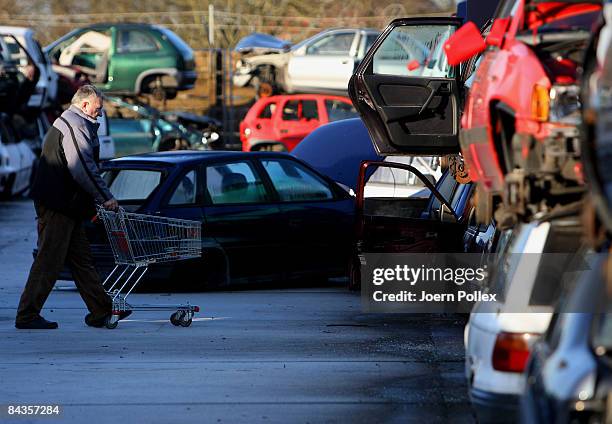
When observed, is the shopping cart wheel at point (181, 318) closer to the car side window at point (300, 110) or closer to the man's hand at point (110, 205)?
the man's hand at point (110, 205)

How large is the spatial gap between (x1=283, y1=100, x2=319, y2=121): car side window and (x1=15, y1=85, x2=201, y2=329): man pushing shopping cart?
18.3 meters

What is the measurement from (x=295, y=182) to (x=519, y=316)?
27.8 feet

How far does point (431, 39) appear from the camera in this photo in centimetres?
1659

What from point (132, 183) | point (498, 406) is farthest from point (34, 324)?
point (498, 406)

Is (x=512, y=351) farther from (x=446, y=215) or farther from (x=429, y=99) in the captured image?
(x=429, y=99)

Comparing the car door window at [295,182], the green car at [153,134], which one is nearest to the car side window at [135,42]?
the green car at [153,134]

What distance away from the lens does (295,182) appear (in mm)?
14977

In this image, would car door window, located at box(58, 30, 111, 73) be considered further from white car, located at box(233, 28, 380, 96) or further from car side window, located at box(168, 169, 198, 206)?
car side window, located at box(168, 169, 198, 206)

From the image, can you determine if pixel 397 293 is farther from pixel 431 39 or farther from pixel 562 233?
pixel 562 233

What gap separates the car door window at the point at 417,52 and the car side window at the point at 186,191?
7.03 ft

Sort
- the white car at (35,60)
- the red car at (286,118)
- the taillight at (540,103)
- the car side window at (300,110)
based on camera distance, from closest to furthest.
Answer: the taillight at (540,103)
the white car at (35,60)
the red car at (286,118)
the car side window at (300,110)

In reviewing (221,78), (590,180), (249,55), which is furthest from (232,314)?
(221,78)

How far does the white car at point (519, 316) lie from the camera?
656cm

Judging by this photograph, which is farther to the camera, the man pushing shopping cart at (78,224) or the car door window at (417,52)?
the car door window at (417,52)
